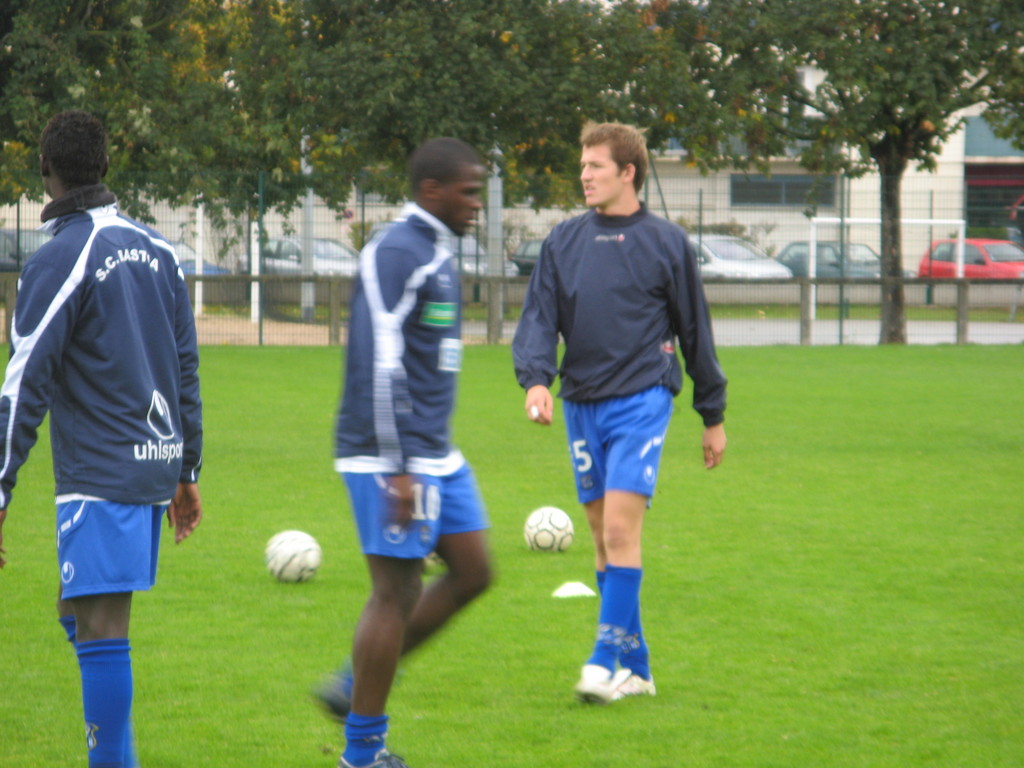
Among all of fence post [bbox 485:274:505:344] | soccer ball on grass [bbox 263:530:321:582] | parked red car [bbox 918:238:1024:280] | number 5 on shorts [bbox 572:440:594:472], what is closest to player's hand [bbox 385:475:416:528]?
number 5 on shorts [bbox 572:440:594:472]

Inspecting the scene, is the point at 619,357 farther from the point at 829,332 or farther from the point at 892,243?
the point at 892,243

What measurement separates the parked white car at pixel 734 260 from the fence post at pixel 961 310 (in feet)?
9.87

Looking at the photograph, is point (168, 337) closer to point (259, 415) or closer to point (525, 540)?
point (525, 540)

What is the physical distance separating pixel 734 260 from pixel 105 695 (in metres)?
22.0

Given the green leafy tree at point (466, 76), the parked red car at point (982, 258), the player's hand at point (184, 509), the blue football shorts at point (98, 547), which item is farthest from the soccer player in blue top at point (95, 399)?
the parked red car at point (982, 258)

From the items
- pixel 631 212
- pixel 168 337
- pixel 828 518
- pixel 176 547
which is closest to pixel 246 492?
pixel 176 547

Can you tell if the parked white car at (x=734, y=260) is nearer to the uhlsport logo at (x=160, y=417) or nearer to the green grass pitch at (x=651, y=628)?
the green grass pitch at (x=651, y=628)

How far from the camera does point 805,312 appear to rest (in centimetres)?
2400

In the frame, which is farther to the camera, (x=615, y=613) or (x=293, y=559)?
(x=293, y=559)

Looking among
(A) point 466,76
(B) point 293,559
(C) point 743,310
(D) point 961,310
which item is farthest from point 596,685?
(D) point 961,310

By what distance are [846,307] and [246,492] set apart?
17366 millimetres

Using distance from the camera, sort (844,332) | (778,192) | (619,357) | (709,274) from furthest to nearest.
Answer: (778,192)
(844,332)
(709,274)
(619,357)

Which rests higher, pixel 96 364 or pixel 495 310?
pixel 96 364

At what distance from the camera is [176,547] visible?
7496 millimetres
